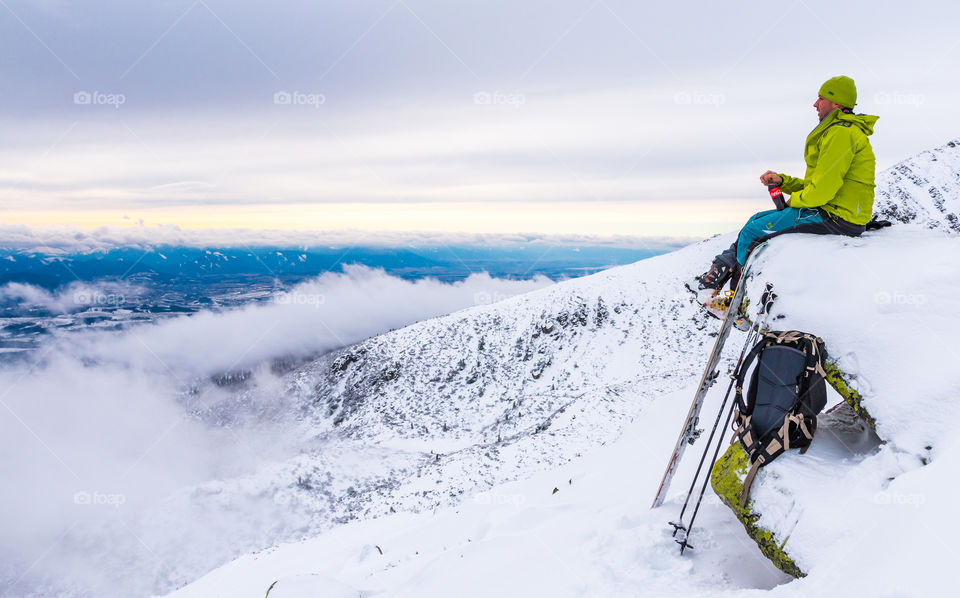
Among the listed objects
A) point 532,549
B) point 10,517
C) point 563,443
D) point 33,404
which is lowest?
point 33,404

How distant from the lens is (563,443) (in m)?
18.2

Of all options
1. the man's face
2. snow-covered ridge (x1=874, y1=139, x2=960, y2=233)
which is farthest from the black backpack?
snow-covered ridge (x1=874, y1=139, x2=960, y2=233)

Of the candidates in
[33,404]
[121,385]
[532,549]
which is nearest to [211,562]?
[532,549]

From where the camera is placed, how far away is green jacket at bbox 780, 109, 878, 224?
5.29 meters

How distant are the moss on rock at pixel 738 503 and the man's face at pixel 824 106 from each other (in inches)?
174

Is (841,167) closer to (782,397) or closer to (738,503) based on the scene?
(782,397)

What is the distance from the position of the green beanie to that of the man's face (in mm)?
45

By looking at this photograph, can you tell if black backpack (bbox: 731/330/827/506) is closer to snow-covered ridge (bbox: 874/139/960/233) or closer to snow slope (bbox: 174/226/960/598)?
snow slope (bbox: 174/226/960/598)

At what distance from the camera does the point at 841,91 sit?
543cm

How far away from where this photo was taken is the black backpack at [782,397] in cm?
479

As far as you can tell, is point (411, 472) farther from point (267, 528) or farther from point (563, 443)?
point (563, 443)

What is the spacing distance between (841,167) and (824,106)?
2.99 ft

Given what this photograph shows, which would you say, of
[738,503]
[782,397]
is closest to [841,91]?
[782,397]

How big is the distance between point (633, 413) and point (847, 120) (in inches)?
658
